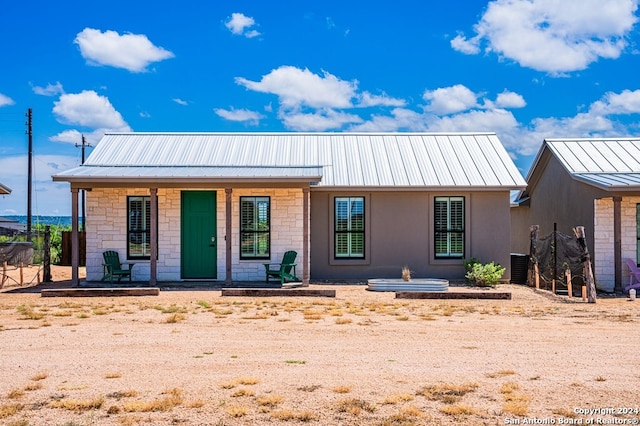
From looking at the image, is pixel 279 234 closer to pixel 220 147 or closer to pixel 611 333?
pixel 220 147

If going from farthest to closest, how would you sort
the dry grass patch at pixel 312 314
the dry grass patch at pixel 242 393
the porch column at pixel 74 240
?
the porch column at pixel 74 240, the dry grass patch at pixel 312 314, the dry grass patch at pixel 242 393

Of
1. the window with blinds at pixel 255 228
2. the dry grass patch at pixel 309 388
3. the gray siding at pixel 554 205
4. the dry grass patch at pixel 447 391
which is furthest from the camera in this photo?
the window with blinds at pixel 255 228

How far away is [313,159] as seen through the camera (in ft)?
59.5

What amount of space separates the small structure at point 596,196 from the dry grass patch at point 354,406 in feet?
34.1

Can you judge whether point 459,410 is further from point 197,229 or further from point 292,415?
point 197,229

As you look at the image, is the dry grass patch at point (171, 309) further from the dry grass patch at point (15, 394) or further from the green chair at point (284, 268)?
the dry grass patch at point (15, 394)

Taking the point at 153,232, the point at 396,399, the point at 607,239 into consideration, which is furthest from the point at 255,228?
the point at 396,399

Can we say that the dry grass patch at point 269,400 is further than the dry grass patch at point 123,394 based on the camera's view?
No

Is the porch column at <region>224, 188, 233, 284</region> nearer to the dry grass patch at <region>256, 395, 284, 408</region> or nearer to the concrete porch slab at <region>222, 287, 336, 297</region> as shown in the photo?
the concrete porch slab at <region>222, 287, 336, 297</region>

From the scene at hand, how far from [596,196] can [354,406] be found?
459 inches

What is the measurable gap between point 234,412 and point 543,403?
2633 millimetres

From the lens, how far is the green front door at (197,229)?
52.5 feet

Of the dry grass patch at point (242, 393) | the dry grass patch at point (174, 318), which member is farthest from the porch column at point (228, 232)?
the dry grass patch at point (242, 393)

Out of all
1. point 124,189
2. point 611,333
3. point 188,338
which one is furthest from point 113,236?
point 611,333
